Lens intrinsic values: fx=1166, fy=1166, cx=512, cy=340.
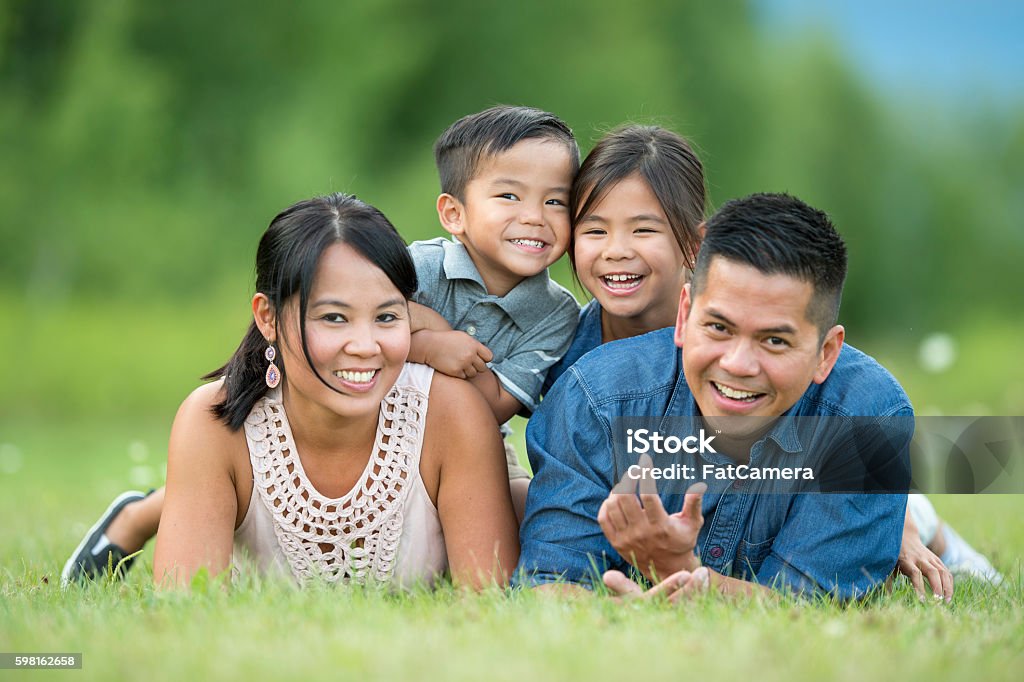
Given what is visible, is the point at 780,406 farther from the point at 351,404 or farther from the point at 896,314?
the point at 896,314

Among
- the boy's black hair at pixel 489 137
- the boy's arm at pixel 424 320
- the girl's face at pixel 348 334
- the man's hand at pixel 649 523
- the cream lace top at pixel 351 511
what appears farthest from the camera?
the boy's black hair at pixel 489 137

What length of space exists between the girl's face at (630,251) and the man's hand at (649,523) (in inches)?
43.1

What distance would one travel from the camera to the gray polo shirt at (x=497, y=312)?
4336mm

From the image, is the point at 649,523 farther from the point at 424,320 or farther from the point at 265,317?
the point at 265,317

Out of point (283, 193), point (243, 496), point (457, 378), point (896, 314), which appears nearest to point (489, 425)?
point (457, 378)

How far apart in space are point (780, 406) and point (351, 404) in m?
1.33

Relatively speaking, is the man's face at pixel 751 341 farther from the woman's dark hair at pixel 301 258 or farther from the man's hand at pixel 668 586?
the woman's dark hair at pixel 301 258

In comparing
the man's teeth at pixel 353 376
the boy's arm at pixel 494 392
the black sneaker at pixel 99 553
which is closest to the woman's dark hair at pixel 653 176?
the boy's arm at pixel 494 392

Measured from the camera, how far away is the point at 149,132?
619 inches

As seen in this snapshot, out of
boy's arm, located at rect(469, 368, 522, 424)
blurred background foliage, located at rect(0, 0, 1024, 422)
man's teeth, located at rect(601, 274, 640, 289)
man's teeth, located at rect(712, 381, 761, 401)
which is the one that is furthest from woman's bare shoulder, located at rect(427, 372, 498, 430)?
blurred background foliage, located at rect(0, 0, 1024, 422)

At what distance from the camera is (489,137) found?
175 inches

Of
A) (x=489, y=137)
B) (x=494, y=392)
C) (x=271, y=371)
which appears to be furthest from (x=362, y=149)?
(x=271, y=371)

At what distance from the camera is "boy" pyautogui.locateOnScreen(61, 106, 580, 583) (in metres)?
4.34

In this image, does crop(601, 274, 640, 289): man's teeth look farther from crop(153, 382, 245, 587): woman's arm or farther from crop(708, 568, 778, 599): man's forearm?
crop(153, 382, 245, 587): woman's arm
